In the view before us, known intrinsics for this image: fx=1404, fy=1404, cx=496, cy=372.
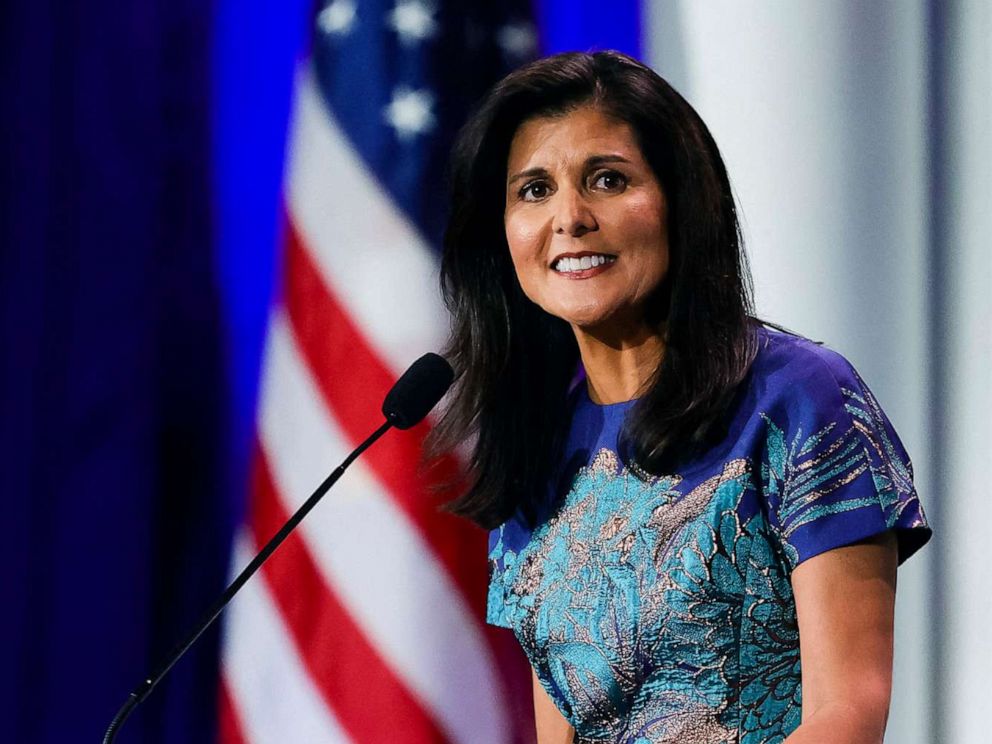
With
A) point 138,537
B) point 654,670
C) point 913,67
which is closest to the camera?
point 654,670

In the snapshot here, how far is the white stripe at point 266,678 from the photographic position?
182 cm

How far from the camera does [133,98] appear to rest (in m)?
1.84

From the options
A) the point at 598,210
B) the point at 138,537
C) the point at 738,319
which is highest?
the point at 598,210

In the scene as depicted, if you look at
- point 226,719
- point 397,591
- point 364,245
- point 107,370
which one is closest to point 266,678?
point 226,719

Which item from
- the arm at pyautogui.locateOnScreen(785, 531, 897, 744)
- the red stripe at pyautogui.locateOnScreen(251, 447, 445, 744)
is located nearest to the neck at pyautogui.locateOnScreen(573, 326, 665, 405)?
the arm at pyautogui.locateOnScreen(785, 531, 897, 744)

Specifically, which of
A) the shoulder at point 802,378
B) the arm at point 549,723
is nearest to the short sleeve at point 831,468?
the shoulder at point 802,378

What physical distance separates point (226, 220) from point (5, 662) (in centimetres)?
63

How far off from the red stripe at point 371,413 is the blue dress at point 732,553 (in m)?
0.39

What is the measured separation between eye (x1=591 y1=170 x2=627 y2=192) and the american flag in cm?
42

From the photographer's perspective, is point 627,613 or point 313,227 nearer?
point 627,613

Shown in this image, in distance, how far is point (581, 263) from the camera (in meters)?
1.42

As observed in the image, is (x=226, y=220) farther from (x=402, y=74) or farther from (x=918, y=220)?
(x=918, y=220)

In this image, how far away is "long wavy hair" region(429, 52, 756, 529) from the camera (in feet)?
4.54

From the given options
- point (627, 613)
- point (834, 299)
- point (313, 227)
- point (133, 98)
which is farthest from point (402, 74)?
point (627, 613)
